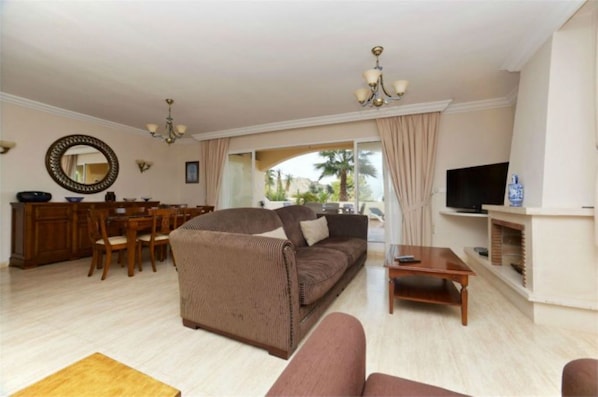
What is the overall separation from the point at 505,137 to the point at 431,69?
1.81 meters

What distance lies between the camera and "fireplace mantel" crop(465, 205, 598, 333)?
76.3 inches

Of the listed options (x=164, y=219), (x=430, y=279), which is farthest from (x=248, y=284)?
(x=164, y=219)

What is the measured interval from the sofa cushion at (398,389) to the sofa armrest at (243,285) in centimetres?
75

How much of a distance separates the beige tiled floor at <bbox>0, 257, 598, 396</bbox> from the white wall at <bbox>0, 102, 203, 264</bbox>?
196 centimetres

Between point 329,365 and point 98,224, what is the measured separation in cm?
366

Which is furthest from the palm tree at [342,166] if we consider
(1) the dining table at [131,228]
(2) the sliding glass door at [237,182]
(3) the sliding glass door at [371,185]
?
(1) the dining table at [131,228]

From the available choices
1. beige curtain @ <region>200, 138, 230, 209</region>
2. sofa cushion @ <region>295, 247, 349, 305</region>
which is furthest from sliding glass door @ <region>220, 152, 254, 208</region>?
sofa cushion @ <region>295, 247, 349, 305</region>

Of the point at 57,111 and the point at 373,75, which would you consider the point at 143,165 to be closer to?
the point at 57,111

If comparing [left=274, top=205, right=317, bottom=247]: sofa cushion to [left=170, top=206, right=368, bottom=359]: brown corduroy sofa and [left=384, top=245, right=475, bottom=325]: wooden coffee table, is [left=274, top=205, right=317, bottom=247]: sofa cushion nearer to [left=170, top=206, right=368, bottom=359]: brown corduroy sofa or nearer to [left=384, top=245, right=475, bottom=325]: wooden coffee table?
[left=170, top=206, right=368, bottom=359]: brown corduroy sofa

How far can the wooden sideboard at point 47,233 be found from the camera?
355 centimetres

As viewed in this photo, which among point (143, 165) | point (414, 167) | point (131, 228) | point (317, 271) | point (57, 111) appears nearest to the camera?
point (317, 271)

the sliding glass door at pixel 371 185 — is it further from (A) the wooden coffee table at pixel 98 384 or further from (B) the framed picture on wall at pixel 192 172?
(A) the wooden coffee table at pixel 98 384

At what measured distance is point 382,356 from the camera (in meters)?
1.63

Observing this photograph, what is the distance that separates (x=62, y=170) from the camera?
166 inches
